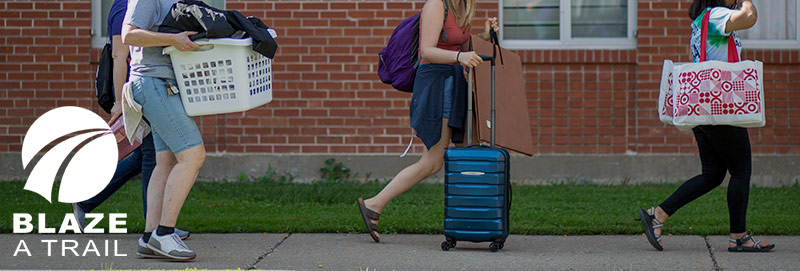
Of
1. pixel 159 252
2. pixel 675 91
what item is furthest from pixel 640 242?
pixel 159 252

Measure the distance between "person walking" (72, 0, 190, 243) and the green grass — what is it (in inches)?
13.0

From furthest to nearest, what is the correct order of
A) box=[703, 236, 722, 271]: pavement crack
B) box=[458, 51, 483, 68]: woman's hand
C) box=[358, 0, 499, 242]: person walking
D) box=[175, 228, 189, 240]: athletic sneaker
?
box=[175, 228, 189, 240]: athletic sneaker, box=[358, 0, 499, 242]: person walking, box=[458, 51, 483, 68]: woman's hand, box=[703, 236, 722, 271]: pavement crack

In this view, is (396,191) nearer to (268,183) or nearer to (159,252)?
(159,252)

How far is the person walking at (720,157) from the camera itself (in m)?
6.01

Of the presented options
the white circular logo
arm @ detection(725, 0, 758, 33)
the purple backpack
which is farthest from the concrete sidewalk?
the white circular logo

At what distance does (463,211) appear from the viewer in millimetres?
6090

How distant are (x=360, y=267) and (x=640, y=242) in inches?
75.0

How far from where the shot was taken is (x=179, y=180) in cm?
570

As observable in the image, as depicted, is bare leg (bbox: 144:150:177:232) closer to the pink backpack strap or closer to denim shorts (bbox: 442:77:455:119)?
denim shorts (bbox: 442:77:455:119)

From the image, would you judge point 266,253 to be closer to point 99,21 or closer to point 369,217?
point 369,217

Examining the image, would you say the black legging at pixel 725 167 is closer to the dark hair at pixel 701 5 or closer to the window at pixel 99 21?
the dark hair at pixel 701 5

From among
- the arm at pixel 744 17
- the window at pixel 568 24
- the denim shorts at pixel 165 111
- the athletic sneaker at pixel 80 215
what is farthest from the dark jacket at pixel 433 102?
the window at pixel 568 24

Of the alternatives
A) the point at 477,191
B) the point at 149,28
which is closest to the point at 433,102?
the point at 477,191

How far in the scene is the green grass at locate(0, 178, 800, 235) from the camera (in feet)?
23.3
